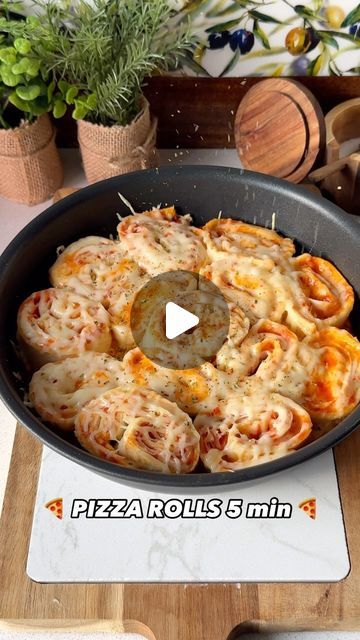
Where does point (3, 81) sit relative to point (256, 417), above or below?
above

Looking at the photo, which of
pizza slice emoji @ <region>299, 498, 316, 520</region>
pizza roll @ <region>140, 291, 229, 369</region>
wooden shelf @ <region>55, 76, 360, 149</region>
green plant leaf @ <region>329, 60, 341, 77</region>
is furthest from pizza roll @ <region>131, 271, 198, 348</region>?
green plant leaf @ <region>329, 60, 341, 77</region>

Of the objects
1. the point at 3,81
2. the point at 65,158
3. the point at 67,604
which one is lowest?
the point at 67,604

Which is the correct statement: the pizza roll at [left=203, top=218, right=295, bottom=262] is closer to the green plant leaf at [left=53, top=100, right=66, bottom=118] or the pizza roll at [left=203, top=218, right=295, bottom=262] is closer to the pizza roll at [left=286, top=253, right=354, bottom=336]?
the pizza roll at [left=286, top=253, right=354, bottom=336]

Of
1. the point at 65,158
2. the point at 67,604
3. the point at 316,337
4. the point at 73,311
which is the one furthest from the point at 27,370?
the point at 65,158

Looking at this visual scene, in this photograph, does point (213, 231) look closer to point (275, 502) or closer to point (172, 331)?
point (172, 331)

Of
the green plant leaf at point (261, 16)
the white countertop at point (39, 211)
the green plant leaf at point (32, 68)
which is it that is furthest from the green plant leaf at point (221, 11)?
the green plant leaf at point (32, 68)

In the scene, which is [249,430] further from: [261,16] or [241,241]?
[261,16]

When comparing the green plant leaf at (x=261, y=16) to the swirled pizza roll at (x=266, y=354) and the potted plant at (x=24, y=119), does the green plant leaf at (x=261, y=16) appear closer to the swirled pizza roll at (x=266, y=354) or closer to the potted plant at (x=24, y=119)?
the potted plant at (x=24, y=119)

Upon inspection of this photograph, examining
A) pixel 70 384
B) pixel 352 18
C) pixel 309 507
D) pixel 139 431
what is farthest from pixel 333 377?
pixel 352 18
